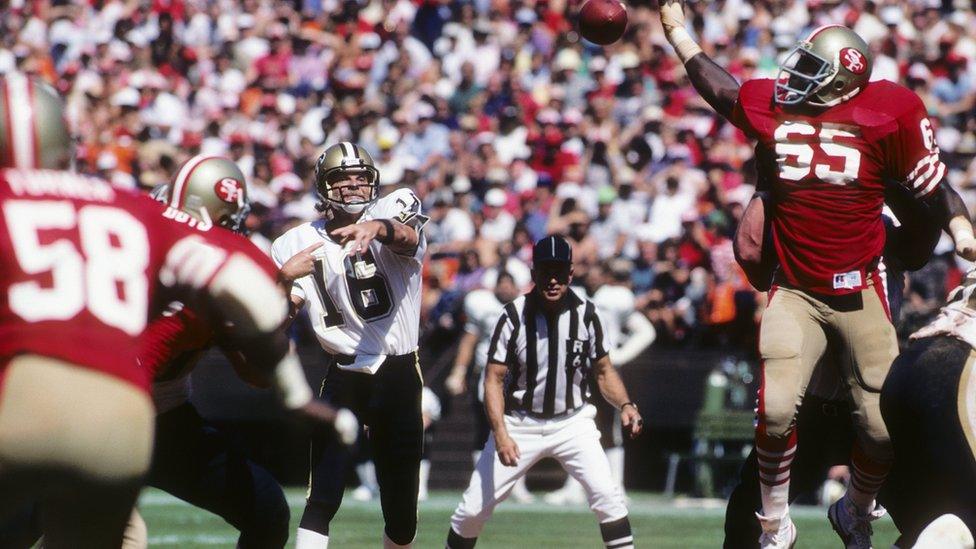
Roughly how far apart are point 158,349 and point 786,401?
8.02 ft

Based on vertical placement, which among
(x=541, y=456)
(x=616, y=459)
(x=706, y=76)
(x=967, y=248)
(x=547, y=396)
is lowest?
(x=616, y=459)

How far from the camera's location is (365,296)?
727 cm

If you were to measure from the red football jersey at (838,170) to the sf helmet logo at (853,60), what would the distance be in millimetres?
140

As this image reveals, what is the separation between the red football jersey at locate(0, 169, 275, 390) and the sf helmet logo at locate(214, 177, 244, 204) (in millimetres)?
2234

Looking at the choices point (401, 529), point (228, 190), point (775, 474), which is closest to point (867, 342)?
point (775, 474)

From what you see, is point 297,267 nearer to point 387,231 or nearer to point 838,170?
point 387,231

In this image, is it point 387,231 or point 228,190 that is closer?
point 228,190

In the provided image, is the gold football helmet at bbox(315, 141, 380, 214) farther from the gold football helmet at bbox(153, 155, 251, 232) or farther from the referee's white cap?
the referee's white cap

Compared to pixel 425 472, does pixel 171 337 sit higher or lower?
higher

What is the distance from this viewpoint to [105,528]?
3.86 m

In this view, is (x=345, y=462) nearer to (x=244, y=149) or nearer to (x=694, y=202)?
(x=694, y=202)

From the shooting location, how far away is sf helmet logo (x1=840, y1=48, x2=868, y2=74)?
657 centimetres

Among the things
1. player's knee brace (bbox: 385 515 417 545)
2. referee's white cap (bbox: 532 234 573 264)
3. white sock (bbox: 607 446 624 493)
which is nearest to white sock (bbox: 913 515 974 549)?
player's knee brace (bbox: 385 515 417 545)

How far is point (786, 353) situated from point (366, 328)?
75.2 inches
